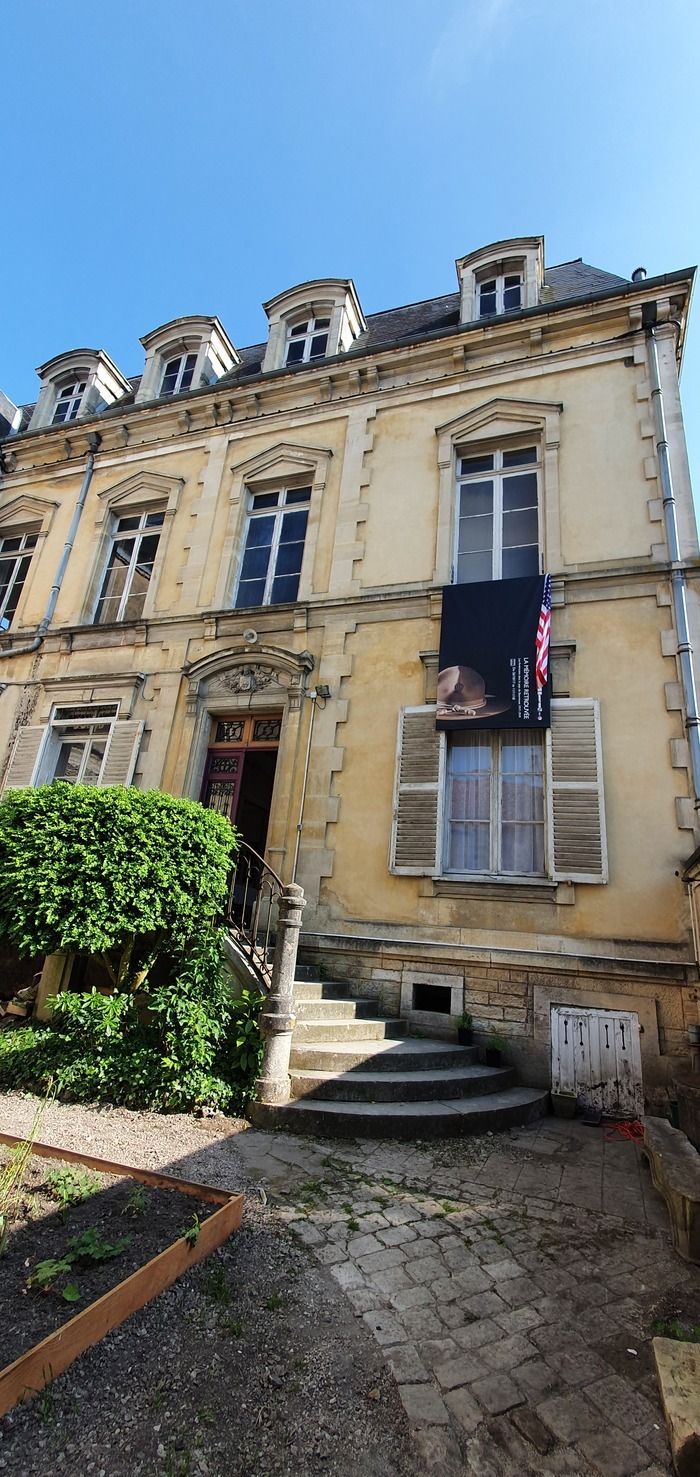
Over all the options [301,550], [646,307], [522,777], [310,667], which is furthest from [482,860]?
[646,307]

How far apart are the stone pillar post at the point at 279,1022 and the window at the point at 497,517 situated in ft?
16.4

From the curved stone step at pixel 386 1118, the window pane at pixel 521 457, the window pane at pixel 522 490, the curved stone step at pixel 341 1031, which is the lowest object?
the curved stone step at pixel 386 1118

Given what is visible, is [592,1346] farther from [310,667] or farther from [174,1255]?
[310,667]

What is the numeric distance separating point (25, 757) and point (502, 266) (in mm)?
10147

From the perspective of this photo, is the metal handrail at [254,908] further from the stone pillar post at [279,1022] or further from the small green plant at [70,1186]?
the small green plant at [70,1186]

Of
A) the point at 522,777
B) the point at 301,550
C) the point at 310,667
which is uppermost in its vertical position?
the point at 301,550

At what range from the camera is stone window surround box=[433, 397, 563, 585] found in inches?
298

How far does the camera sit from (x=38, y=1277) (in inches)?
88.9

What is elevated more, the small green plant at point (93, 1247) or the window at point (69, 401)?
the window at point (69, 401)

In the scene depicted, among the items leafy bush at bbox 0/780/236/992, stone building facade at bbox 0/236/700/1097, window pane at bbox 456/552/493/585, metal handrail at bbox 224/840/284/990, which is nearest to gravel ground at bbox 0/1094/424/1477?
leafy bush at bbox 0/780/236/992

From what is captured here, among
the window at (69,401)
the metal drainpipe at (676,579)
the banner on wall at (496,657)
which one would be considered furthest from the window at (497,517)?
the window at (69,401)

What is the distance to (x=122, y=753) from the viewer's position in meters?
8.56

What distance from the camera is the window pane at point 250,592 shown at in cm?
902

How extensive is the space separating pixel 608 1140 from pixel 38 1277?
4.02 meters
